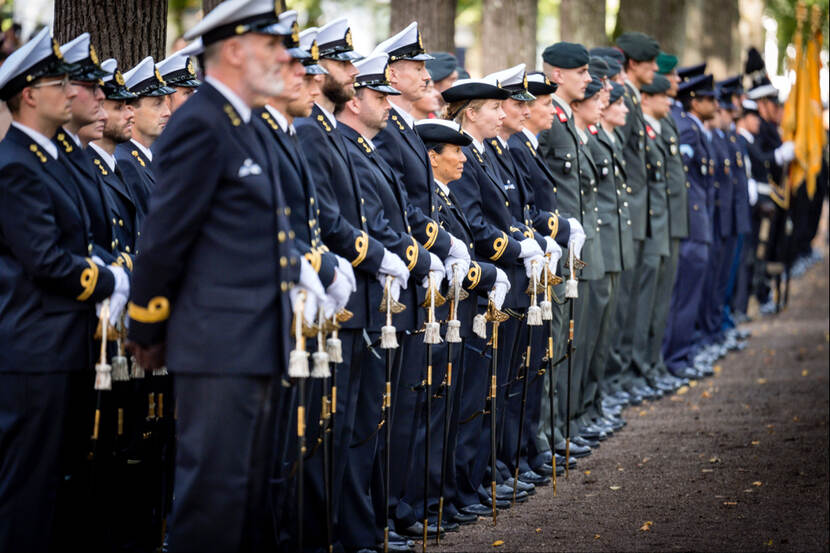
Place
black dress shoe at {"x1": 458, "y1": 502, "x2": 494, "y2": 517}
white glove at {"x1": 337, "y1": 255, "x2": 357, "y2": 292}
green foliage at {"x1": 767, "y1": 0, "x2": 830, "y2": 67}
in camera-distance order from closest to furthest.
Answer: white glove at {"x1": 337, "y1": 255, "x2": 357, "y2": 292} < black dress shoe at {"x1": 458, "y1": 502, "x2": 494, "y2": 517} < green foliage at {"x1": 767, "y1": 0, "x2": 830, "y2": 67}

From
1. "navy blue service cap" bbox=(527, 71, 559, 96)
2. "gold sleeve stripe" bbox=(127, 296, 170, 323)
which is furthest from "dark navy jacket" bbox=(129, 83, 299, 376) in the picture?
"navy blue service cap" bbox=(527, 71, 559, 96)

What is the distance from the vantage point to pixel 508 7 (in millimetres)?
15836

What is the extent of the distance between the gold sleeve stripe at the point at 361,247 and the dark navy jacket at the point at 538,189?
2.92 metres

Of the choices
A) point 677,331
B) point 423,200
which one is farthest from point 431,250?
point 677,331

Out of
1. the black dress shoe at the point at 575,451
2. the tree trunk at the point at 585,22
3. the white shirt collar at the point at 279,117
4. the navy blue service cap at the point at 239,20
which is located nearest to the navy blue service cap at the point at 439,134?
the white shirt collar at the point at 279,117

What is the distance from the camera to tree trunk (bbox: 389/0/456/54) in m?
12.6

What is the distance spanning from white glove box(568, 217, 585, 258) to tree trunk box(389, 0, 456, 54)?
3.35 m

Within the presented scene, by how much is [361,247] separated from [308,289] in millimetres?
1021

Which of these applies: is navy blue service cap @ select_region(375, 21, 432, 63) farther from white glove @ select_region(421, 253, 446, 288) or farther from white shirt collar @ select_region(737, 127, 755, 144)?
white shirt collar @ select_region(737, 127, 755, 144)

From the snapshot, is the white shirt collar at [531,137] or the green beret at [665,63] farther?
the green beret at [665,63]

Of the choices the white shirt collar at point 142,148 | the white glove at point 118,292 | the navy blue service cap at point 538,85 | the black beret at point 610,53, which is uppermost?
the black beret at point 610,53

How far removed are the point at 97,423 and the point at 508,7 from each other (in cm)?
1071

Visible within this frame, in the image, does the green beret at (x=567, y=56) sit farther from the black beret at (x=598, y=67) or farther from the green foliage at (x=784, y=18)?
the green foliage at (x=784, y=18)

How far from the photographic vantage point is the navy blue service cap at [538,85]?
9625 millimetres
